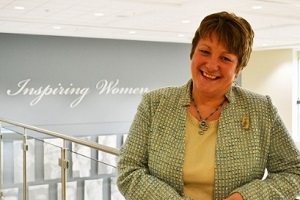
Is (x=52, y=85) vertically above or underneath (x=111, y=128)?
above

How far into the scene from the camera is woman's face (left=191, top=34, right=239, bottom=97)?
135cm

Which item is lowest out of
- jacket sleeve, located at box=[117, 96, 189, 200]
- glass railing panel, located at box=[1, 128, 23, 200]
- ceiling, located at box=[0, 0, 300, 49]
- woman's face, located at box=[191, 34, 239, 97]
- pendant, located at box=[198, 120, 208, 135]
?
glass railing panel, located at box=[1, 128, 23, 200]

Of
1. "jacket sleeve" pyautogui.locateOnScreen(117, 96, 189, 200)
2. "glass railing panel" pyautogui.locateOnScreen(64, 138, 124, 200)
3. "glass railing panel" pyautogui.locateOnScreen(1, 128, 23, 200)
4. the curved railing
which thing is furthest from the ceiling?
"jacket sleeve" pyautogui.locateOnScreen(117, 96, 189, 200)

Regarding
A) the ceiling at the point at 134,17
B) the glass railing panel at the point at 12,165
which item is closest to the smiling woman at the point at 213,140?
the glass railing panel at the point at 12,165

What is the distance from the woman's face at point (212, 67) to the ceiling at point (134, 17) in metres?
5.72

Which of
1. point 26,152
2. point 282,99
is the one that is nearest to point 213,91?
point 26,152

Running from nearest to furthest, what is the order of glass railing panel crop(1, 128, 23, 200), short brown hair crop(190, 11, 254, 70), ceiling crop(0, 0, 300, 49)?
short brown hair crop(190, 11, 254, 70)
glass railing panel crop(1, 128, 23, 200)
ceiling crop(0, 0, 300, 49)

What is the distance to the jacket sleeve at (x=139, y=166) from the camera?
4.42 feet

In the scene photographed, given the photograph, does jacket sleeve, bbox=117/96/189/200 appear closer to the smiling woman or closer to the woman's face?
the smiling woman

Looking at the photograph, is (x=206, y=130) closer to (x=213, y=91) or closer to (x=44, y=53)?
(x=213, y=91)

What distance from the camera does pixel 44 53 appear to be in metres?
11.1

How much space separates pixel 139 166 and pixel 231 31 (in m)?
0.51

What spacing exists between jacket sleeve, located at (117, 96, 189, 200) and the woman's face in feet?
0.62

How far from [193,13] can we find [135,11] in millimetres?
1087
